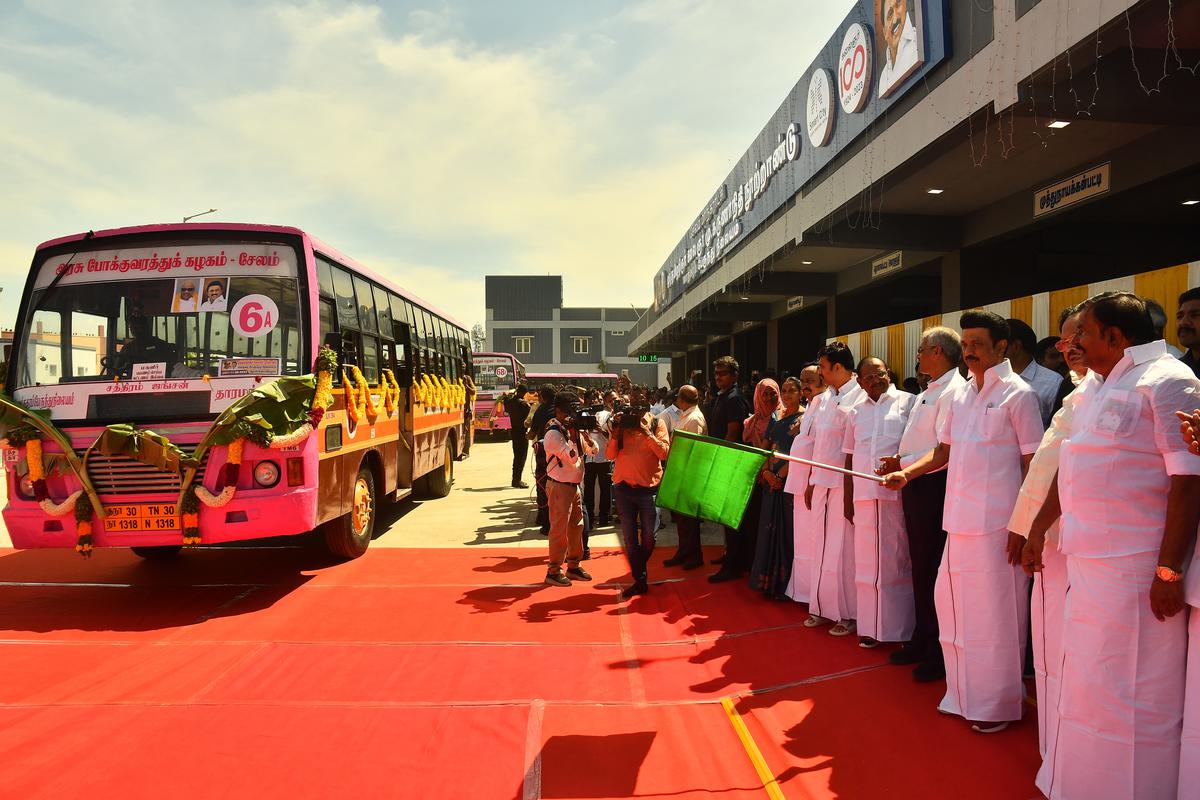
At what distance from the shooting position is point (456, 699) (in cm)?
418

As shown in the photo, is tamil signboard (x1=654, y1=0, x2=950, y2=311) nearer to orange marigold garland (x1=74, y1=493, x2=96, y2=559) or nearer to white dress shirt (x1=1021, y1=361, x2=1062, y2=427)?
white dress shirt (x1=1021, y1=361, x2=1062, y2=427)

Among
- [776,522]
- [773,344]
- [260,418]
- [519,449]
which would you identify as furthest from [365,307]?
[773,344]

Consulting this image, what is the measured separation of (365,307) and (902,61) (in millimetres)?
6457

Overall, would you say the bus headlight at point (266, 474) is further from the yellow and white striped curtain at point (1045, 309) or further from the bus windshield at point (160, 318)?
the yellow and white striped curtain at point (1045, 309)

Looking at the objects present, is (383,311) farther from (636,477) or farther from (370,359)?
(636,477)

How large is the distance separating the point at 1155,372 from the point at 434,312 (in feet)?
38.4

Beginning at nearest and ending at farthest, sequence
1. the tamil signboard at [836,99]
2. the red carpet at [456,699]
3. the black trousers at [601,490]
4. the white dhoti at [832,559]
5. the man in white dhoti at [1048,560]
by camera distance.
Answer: the man in white dhoti at [1048,560] → the red carpet at [456,699] → the white dhoti at [832,559] → the tamil signboard at [836,99] → the black trousers at [601,490]

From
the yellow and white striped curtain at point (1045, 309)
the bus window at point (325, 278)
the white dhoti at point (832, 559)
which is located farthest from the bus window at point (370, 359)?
the yellow and white striped curtain at point (1045, 309)

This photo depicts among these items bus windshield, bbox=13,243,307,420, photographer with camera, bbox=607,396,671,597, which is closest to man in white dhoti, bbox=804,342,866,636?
photographer with camera, bbox=607,396,671,597

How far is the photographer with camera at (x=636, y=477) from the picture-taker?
6.34m

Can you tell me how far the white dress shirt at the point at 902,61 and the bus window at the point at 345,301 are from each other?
6256 mm

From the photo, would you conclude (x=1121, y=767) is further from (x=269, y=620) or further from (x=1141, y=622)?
(x=269, y=620)

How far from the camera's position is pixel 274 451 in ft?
19.7

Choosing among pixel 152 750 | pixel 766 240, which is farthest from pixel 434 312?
pixel 152 750
